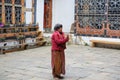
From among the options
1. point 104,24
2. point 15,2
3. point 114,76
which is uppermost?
point 15,2

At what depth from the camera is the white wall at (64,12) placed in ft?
55.5

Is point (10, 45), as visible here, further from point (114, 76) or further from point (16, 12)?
point (114, 76)

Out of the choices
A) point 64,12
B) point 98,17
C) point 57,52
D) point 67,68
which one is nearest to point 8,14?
point 98,17

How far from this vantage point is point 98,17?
13.9m

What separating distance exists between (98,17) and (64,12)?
371 cm

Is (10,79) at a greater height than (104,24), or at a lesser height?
lesser

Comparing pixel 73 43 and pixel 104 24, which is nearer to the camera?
pixel 104 24

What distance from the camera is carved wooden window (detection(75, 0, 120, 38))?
13.5 meters

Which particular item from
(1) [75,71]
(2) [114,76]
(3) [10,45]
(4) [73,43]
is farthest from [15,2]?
(2) [114,76]

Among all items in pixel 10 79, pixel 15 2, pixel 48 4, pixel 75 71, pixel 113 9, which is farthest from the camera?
pixel 48 4

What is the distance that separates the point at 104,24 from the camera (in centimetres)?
1377

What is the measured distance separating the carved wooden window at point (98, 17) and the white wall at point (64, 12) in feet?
7.83

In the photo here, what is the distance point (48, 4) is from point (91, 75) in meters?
10.8

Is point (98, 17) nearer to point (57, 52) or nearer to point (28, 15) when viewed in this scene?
point (28, 15)
